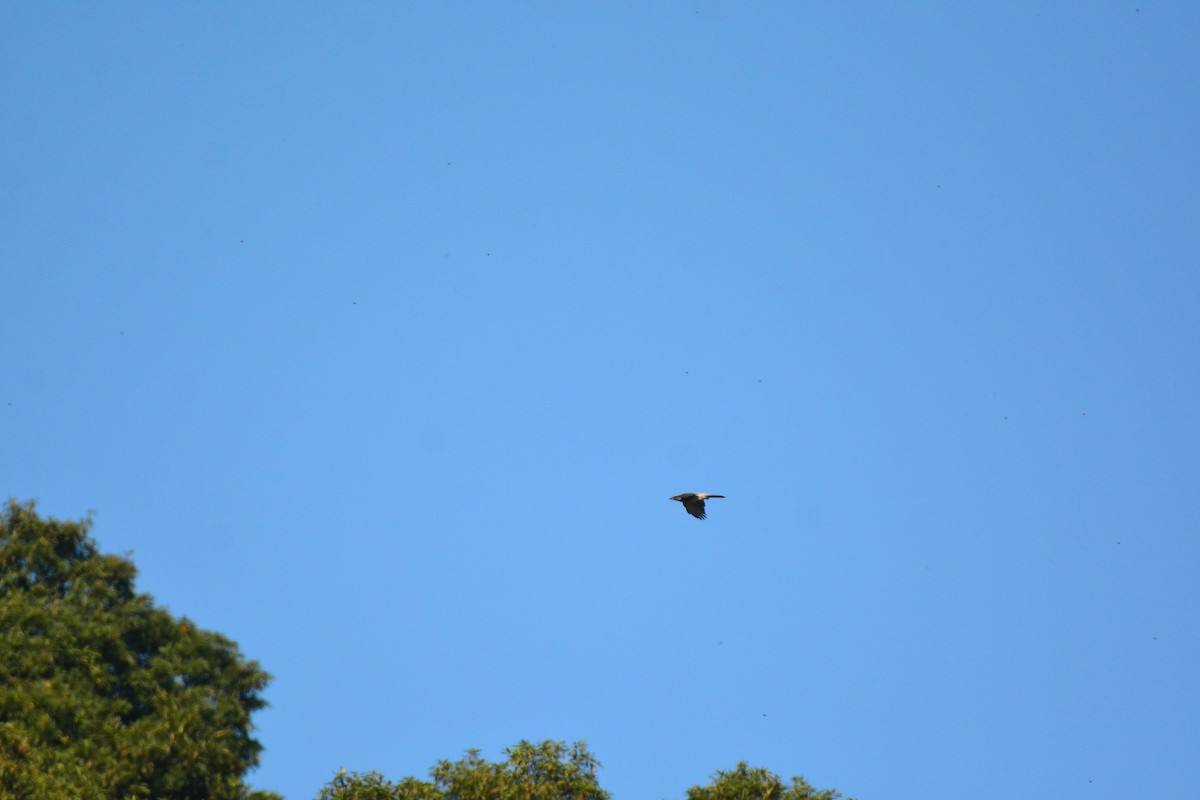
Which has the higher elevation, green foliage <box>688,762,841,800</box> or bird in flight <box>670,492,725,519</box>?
bird in flight <box>670,492,725,519</box>

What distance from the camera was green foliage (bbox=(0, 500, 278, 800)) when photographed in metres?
35.2

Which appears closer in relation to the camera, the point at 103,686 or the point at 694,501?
the point at 694,501

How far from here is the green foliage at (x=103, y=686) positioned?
35156mm

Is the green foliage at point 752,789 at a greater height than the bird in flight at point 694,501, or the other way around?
the bird in flight at point 694,501

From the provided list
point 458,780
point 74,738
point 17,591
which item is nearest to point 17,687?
point 74,738

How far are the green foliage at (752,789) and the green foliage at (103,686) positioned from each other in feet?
31.5

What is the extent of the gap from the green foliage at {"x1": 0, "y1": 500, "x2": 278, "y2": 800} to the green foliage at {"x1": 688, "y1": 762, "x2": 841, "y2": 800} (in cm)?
960

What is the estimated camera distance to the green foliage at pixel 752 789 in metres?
35.5

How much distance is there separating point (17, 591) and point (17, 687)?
4151 mm

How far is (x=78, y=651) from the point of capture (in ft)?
125

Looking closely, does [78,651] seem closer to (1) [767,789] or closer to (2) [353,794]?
(2) [353,794]

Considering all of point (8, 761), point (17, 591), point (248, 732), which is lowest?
point (8, 761)

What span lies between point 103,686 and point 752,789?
14.9 metres

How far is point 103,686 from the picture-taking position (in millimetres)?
38500
